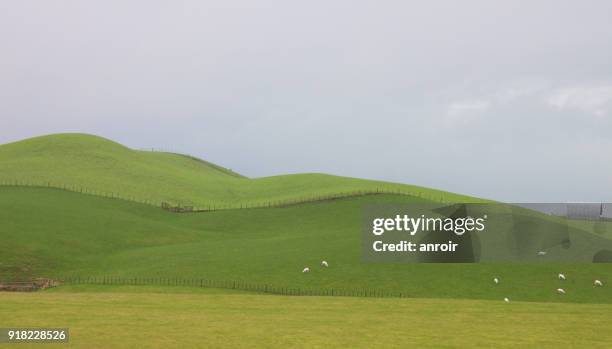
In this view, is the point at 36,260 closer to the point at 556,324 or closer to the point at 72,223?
Result: the point at 72,223

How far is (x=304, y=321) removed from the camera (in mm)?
34406

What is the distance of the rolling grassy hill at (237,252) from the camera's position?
58812mm

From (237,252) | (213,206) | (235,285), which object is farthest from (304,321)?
(213,206)

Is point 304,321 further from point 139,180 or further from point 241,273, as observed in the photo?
point 139,180

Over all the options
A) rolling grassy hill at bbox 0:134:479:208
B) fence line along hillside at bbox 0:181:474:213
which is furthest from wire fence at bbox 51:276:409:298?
rolling grassy hill at bbox 0:134:479:208

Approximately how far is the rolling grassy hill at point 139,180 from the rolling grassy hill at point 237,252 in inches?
395

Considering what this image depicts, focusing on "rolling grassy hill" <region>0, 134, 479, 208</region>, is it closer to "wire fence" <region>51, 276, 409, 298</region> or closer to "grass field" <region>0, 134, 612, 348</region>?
"grass field" <region>0, 134, 612, 348</region>

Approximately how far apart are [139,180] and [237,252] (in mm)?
62146

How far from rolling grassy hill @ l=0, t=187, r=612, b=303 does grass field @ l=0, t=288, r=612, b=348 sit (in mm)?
12640

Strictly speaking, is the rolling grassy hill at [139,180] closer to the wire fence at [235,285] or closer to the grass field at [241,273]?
the grass field at [241,273]

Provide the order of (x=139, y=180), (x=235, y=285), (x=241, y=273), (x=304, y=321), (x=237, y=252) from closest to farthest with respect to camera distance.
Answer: (x=304, y=321)
(x=235, y=285)
(x=241, y=273)
(x=237, y=252)
(x=139, y=180)

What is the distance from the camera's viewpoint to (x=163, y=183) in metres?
130

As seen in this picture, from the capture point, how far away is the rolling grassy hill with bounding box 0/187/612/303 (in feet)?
193

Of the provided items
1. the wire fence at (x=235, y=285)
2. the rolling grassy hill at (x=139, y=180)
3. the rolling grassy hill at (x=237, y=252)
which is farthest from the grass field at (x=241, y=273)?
the wire fence at (x=235, y=285)
